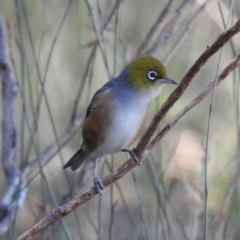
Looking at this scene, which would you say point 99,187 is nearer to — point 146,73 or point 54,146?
point 146,73

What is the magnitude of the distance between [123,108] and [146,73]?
0.20m

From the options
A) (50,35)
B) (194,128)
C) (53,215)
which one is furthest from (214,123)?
(53,215)

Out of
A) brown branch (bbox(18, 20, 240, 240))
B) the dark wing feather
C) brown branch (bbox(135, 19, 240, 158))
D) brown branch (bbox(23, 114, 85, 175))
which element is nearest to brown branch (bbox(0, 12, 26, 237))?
brown branch (bbox(23, 114, 85, 175))

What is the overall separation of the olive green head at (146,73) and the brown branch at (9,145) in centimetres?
55

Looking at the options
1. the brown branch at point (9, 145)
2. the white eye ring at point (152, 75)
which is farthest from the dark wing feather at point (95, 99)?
the brown branch at point (9, 145)

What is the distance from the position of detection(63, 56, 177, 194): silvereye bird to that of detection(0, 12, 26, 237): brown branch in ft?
0.85

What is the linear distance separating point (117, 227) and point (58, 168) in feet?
2.13

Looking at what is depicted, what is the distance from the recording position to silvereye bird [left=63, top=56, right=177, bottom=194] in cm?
265

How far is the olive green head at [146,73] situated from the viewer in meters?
2.65

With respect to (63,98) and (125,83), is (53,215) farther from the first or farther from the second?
(63,98)

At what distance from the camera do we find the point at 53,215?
181 cm

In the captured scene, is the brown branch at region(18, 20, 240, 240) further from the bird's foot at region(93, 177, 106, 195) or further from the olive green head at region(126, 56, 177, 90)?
the olive green head at region(126, 56, 177, 90)

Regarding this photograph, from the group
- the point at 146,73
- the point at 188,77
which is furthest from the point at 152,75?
the point at 188,77

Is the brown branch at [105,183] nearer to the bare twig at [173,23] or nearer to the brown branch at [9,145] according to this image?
the brown branch at [9,145]
